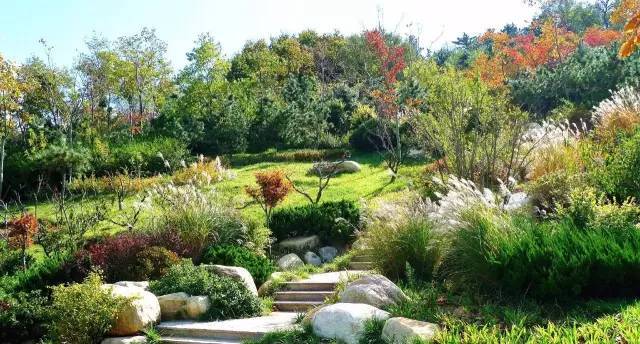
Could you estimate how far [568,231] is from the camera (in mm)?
7324

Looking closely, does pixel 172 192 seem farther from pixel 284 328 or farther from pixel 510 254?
pixel 510 254

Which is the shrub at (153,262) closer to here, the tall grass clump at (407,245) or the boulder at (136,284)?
the boulder at (136,284)

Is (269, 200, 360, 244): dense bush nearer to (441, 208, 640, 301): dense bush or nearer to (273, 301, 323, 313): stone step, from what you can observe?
(273, 301, 323, 313): stone step

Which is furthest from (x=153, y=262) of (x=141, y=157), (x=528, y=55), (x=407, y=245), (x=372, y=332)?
(x=528, y=55)

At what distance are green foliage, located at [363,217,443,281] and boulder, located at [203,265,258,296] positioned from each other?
6.31 ft

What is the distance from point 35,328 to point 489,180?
8.44 meters

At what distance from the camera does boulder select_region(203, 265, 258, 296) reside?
9307 mm

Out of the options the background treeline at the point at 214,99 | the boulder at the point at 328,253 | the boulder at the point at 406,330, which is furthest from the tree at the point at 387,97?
the boulder at the point at 406,330

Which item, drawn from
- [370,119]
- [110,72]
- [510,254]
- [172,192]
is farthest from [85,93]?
[510,254]

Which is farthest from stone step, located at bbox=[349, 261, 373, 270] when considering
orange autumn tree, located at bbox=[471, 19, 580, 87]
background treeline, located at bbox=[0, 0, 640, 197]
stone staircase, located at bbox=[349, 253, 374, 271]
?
orange autumn tree, located at bbox=[471, 19, 580, 87]

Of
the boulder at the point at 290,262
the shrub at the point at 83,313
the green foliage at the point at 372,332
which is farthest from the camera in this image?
the boulder at the point at 290,262

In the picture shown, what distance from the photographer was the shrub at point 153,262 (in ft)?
33.0

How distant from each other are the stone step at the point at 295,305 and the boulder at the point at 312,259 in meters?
2.69

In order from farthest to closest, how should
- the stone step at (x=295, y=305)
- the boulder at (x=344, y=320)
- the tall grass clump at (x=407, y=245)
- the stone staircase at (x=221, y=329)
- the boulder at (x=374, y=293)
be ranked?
the stone step at (x=295, y=305) → the tall grass clump at (x=407, y=245) → the stone staircase at (x=221, y=329) → the boulder at (x=374, y=293) → the boulder at (x=344, y=320)
